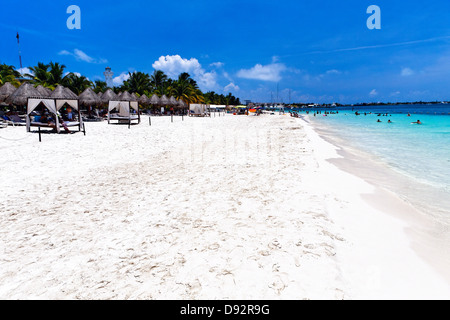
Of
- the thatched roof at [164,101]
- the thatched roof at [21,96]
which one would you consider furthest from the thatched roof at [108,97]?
the thatched roof at [164,101]

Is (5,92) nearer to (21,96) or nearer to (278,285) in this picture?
(21,96)

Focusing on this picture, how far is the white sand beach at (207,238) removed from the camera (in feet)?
8.64

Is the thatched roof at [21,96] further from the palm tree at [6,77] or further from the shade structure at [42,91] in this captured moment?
the palm tree at [6,77]

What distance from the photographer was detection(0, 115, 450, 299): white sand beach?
2633mm

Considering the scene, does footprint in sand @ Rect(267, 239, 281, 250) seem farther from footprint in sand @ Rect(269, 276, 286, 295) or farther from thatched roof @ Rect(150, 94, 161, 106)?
thatched roof @ Rect(150, 94, 161, 106)

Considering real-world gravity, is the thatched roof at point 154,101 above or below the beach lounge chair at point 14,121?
above

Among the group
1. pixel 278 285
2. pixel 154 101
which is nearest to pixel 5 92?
pixel 154 101

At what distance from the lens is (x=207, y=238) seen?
364cm

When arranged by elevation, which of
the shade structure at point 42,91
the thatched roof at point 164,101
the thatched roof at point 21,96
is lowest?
the thatched roof at point 21,96

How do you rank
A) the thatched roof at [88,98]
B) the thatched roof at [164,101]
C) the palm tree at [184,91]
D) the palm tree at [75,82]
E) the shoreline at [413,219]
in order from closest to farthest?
the shoreline at [413,219]
the thatched roof at [88,98]
the palm tree at [75,82]
the thatched roof at [164,101]
the palm tree at [184,91]

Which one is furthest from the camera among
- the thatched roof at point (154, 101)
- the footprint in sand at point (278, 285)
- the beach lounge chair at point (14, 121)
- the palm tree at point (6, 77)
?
the thatched roof at point (154, 101)

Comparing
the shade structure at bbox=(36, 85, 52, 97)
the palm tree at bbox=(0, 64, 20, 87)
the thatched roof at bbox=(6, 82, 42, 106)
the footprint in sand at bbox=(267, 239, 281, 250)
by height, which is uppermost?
the palm tree at bbox=(0, 64, 20, 87)

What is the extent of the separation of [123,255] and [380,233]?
4184 millimetres

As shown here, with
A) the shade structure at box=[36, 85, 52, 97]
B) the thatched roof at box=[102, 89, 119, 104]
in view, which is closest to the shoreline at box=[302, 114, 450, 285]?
the thatched roof at box=[102, 89, 119, 104]
